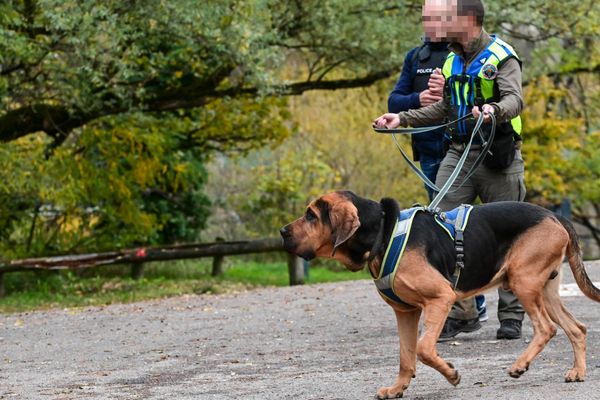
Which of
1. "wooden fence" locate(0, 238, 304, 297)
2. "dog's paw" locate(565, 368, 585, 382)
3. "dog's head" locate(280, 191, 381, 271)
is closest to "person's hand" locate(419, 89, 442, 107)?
"dog's head" locate(280, 191, 381, 271)

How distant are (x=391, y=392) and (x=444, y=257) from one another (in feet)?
2.72

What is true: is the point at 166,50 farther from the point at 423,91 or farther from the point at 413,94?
the point at 423,91

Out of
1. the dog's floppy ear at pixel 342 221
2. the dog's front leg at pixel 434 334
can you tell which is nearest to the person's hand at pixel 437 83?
the dog's floppy ear at pixel 342 221

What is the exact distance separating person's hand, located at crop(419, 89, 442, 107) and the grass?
8.19 metres

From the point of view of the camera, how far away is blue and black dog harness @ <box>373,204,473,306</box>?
6621 mm

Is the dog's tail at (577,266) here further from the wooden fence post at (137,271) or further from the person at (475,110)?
the wooden fence post at (137,271)

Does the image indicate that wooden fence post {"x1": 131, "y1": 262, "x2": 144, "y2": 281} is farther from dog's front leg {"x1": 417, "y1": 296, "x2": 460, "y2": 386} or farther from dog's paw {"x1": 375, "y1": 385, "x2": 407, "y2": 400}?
dog's front leg {"x1": 417, "y1": 296, "x2": 460, "y2": 386}

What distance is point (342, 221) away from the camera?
663 centimetres

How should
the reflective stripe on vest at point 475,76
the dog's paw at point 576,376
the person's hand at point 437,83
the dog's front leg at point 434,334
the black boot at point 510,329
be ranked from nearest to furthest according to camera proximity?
the dog's front leg at point 434,334 < the dog's paw at point 576,376 < the reflective stripe on vest at point 475,76 < the person's hand at point 437,83 < the black boot at point 510,329

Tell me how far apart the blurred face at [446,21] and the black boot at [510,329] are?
92.5 inches

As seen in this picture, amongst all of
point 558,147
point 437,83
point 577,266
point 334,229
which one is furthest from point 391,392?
point 558,147

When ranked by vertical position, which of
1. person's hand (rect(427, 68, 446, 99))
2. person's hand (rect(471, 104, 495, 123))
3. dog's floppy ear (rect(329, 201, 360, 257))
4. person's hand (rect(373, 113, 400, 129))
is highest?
person's hand (rect(427, 68, 446, 99))

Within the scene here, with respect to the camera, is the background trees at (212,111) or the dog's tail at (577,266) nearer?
the dog's tail at (577,266)

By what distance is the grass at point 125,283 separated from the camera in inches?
650
